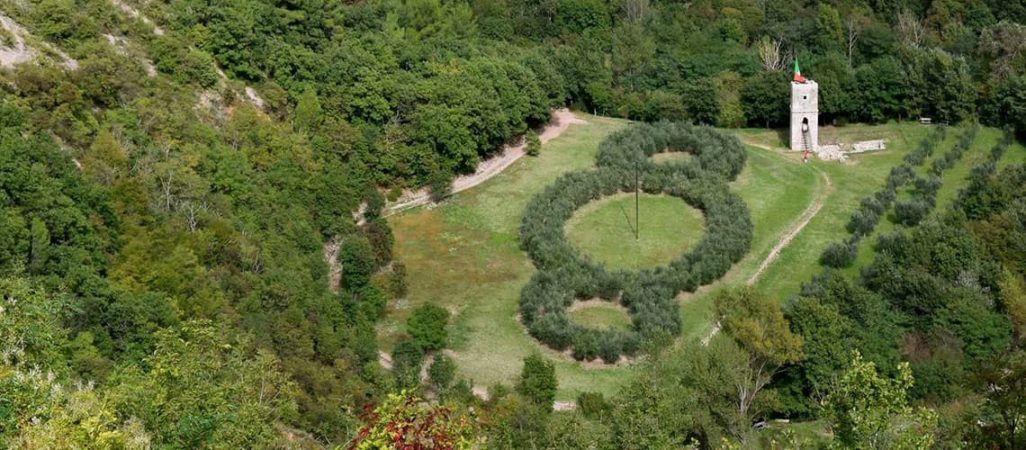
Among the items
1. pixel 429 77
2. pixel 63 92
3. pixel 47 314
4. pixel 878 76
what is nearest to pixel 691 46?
pixel 878 76

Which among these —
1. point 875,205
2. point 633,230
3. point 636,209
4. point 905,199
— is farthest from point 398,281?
point 905,199

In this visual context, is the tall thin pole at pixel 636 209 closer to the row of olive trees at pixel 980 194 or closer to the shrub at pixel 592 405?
the row of olive trees at pixel 980 194

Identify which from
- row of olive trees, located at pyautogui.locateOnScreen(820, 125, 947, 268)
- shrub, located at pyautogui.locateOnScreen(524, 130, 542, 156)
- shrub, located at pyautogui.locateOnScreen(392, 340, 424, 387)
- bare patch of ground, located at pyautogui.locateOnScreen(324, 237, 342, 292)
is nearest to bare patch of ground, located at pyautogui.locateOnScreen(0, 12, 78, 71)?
bare patch of ground, located at pyautogui.locateOnScreen(324, 237, 342, 292)

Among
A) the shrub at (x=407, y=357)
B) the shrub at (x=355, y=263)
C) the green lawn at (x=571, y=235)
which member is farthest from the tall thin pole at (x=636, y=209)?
the shrub at (x=407, y=357)

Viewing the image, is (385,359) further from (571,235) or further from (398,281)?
(571,235)

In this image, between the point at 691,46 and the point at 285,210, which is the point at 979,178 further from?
the point at 285,210

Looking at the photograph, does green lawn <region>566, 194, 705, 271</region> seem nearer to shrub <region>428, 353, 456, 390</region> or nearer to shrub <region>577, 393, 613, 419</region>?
shrub <region>428, 353, 456, 390</region>
